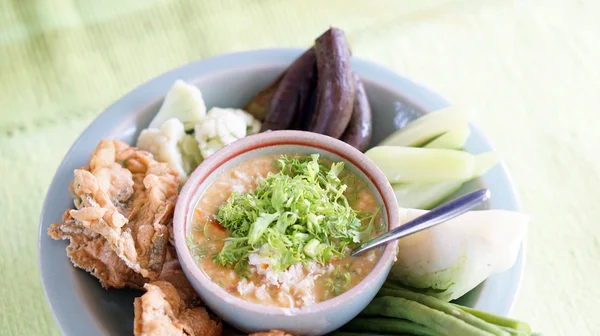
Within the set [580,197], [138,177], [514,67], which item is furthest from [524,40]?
[138,177]

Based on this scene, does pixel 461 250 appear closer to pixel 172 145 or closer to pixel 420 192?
pixel 420 192

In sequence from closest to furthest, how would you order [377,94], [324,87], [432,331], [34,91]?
[432,331] → [324,87] → [377,94] → [34,91]

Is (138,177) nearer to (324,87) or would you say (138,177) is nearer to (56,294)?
(56,294)

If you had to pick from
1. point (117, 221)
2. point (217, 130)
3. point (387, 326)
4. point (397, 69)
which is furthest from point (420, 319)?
point (397, 69)

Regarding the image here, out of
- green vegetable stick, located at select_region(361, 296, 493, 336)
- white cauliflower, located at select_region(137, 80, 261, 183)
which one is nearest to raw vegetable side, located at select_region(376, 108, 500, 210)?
green vegetable stick, located at select_region(361, 296, 493, 336)

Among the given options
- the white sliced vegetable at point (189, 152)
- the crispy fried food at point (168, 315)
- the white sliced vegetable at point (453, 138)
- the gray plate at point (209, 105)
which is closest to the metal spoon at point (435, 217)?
the gray plate at point (209, 105)

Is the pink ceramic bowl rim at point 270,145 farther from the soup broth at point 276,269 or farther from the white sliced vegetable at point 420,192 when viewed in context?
the white sliced vegetable at point 420,192

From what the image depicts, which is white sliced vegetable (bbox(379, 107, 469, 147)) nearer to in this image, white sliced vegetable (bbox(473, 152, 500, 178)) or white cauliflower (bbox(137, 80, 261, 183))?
white sliced vegetable (bbox(473, 152, 500, 178))
